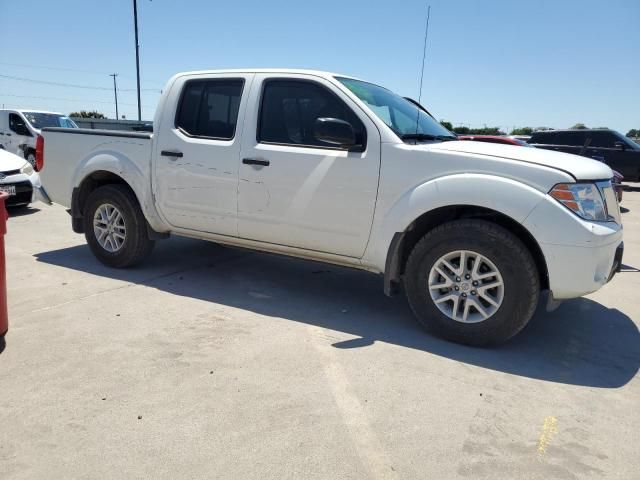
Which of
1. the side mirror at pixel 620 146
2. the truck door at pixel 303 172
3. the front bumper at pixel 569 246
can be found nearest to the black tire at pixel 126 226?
the truck door at pixel 303 172

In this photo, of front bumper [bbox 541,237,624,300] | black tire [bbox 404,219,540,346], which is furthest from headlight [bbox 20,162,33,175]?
front bumper [bbox 541,237,624,300]

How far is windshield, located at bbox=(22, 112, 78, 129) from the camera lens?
50.1ft

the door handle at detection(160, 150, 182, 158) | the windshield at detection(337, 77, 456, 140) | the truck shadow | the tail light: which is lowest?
the truck shadow

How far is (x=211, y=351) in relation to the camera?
3346 millimetres

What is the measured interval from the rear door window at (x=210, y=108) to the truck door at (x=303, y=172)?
234mm

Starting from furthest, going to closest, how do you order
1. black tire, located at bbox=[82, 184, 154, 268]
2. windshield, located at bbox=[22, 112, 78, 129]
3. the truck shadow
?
windshield, located at bbox=[22, 112, 78, 129]
black tire, located at bbox=[82, 184, 154, 268]
the truck shadow

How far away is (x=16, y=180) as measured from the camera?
8.01 meters

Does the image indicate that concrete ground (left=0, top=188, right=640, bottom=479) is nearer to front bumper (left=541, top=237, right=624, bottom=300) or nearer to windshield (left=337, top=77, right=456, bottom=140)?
front bumper (left=541, top=237, right=624, bottom=300)

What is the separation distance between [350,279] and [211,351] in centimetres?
212

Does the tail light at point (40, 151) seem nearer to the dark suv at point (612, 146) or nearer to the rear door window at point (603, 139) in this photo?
the dark suv at point (612, 146)

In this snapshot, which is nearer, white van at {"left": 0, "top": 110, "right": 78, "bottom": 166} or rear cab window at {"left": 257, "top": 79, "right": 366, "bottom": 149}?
rear cab window at {"left": 257, "top": 79, "right": 366, "bottom": 149}

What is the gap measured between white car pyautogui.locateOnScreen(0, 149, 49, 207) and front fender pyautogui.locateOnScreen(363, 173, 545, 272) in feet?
20.7

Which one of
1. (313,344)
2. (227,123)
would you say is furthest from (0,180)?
(313,344)

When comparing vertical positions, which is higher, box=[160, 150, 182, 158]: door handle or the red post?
box=[160, 150, 182, 158]: door handle
